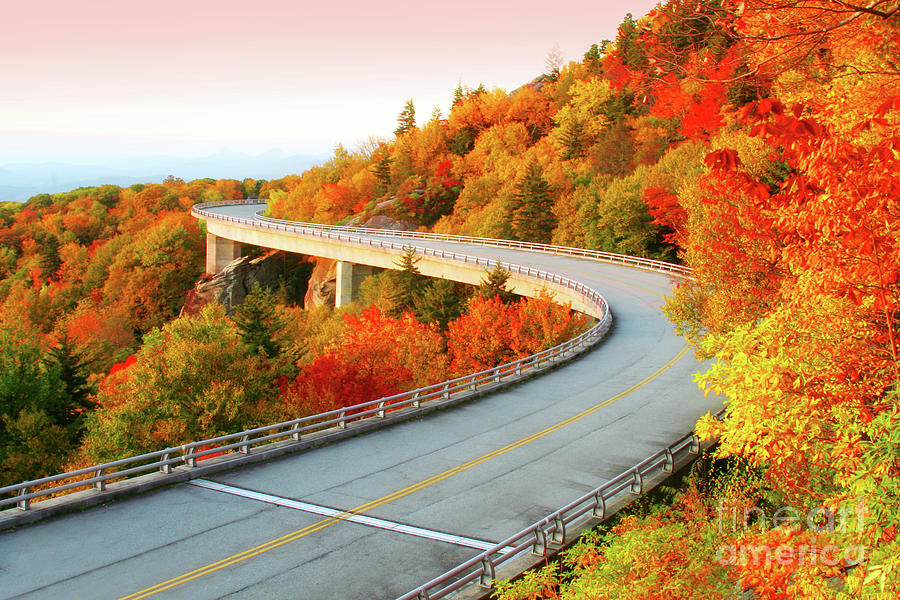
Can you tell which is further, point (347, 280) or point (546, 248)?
point (347, 280)

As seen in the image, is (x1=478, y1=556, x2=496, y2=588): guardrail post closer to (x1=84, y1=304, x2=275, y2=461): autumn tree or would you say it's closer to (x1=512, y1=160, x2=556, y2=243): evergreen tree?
(x1=84, y1=304, x2=275, y2=461): autumn tree

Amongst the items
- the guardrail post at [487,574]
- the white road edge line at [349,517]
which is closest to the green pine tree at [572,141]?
the white road edge line at [349,517]

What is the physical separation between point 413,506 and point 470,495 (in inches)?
54.9

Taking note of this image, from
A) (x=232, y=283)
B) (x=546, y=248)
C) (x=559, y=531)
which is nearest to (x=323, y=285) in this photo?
(x=232, y=283)

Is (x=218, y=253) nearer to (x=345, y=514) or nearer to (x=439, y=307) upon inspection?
(x=439, y=307)

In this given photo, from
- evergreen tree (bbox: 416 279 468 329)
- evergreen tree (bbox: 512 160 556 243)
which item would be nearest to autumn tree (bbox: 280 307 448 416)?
evergreen tree (bbox: 416 279 468 329)

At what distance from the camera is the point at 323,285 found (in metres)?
78.2

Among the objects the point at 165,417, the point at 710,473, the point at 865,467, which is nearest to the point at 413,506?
the point at 710,473

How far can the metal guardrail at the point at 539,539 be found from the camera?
35.6 ft

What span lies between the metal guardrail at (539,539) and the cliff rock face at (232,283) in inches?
2722

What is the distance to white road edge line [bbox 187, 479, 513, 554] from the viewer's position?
1288 cm

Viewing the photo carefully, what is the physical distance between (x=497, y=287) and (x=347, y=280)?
1135 inches

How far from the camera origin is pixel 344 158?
115 meters

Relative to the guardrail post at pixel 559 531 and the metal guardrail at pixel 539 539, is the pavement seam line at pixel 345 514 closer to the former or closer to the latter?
the metal guardrail at pixel 539 539
